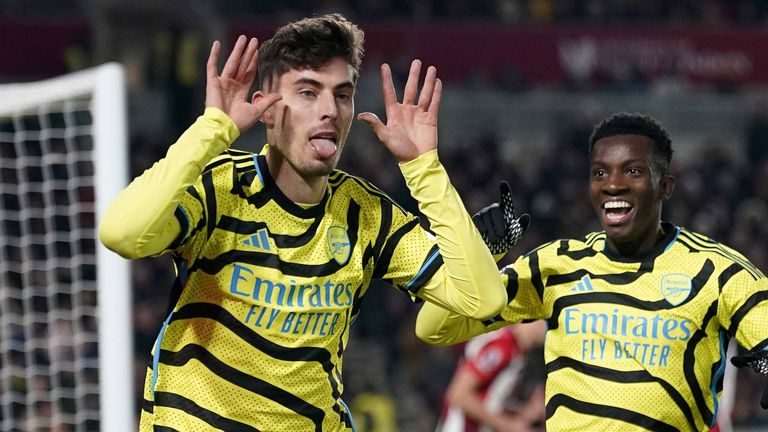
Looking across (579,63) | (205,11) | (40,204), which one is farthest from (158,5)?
(579,63)

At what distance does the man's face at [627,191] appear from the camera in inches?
168

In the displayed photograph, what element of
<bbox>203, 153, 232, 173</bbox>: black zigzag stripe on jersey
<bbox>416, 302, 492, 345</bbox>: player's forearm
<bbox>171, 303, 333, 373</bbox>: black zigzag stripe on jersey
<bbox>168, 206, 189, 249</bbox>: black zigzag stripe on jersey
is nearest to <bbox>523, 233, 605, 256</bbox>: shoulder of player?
<bbox>416, 302, 492, 345</bbox>: player's forearm

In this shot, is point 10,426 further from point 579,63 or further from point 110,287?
point 579,63

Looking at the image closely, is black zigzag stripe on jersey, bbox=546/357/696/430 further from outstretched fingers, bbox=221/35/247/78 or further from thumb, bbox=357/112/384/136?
outstretched fingers, bbox=221/35/247/78

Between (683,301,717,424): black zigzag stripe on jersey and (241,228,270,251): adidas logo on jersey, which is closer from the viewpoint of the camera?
(241,228,270,251): adidas logo on jersey

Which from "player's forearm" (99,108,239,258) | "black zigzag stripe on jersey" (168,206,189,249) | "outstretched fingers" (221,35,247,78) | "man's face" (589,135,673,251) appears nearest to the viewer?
"player's forearm" (99,108,239,258)

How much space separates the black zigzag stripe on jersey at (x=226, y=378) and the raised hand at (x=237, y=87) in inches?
25.2

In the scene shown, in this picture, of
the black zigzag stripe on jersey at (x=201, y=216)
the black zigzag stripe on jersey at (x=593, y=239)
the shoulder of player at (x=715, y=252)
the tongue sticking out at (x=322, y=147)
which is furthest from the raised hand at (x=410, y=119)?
the shoulder of player at (x=715, y=252)

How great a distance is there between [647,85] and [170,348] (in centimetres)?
1553

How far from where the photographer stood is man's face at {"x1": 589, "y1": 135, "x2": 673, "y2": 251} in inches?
168

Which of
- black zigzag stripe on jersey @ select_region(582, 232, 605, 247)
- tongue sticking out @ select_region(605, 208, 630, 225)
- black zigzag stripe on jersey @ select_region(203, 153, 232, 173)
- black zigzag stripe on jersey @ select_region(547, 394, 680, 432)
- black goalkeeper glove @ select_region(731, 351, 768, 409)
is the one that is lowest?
black zigzag stripe on jersey @ select_region(547, 394, 680, 432)

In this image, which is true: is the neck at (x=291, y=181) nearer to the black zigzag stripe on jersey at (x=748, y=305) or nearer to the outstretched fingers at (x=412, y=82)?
the outstretched fingers at (x=412, y=82)

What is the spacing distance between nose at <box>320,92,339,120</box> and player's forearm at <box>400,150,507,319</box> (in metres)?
0.25

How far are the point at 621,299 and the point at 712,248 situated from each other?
35 cm
